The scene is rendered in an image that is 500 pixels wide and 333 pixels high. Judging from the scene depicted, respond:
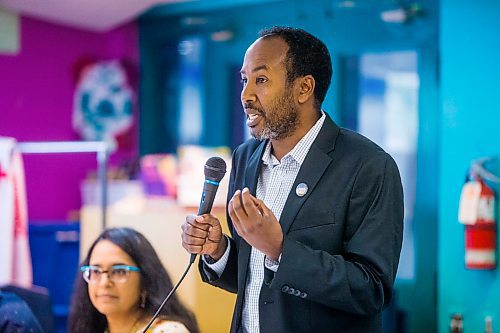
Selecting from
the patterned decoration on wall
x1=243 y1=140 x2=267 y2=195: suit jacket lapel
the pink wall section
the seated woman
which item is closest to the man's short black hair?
x1=243 y1=140 x2=267 y2=195: suit jacket lapel

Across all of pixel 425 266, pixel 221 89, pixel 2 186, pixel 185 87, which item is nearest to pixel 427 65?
pixel 425 266

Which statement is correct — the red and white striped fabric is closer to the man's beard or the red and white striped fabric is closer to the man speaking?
the man speaking

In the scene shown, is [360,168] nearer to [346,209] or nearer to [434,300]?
[346,209]

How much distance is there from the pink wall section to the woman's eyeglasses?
8.95 ft

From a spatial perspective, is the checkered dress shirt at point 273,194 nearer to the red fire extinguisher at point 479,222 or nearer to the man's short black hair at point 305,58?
the man's short black hair at point 305,58

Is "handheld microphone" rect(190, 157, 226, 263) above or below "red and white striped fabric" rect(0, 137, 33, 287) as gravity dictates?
above

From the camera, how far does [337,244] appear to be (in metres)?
1.33

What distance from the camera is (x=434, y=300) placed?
→ 12.4 feet

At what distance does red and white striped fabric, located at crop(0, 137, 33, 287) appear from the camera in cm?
305

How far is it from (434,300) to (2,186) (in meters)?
→ 2.18

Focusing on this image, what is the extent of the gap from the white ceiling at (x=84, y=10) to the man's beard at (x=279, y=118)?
136 inches

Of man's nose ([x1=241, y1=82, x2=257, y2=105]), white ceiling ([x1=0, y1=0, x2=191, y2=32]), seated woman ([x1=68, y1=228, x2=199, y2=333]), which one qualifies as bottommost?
seated woman ([x1=68, y1=228, x2=199, y2=333])

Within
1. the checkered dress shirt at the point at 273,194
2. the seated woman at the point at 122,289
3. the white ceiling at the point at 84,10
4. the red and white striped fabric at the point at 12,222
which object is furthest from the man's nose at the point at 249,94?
the white ceiling at the point at 84,10

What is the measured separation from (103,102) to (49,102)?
417 mm
